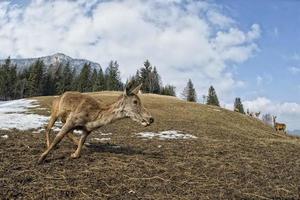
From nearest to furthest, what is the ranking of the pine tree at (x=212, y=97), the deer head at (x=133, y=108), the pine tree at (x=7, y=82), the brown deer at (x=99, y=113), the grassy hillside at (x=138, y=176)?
the grassy hillside at (x=138, y=176) < the brown deer at (x=99, y=113) < the deer head at (x=133, y=108) < the pine tree at (x=7, y=82) < the pine tree at (x=212, y=97)

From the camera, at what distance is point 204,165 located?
37.8 feet

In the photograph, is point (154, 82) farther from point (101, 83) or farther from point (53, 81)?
point (53, 81)

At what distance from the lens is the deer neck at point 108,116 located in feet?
36.2

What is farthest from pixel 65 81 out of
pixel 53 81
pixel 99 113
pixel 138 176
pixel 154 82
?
pixel 138 176

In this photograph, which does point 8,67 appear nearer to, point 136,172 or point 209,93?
point 209,93

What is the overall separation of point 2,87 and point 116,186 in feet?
364

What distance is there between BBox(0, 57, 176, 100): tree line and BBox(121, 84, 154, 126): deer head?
97685mm

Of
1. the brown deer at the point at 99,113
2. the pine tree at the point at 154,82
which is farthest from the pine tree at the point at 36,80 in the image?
the brown deer at the point at 99,113

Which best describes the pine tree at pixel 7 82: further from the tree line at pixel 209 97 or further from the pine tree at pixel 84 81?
the tree line at pixel 209 97

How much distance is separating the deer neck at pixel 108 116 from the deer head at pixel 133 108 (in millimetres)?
120

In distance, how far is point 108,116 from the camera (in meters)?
11.1

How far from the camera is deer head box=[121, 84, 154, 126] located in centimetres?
1122

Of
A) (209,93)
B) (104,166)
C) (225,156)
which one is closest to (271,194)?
(104,166)

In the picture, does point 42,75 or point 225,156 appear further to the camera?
point 42,75
